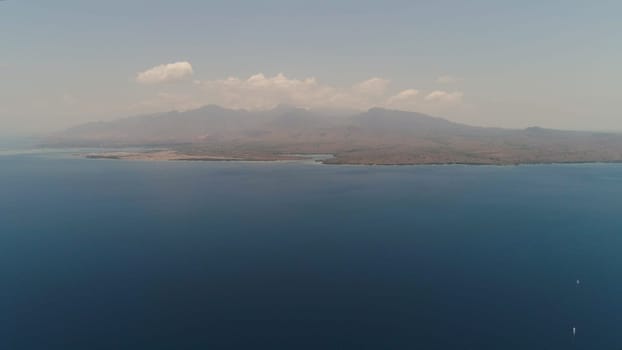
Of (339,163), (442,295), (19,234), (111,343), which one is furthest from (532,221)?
(339,163)

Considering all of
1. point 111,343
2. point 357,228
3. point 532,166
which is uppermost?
point 532,166

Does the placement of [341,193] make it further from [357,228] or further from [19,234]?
[19,234]

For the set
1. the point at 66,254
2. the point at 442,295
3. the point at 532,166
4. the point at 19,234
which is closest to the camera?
the point at 442,295

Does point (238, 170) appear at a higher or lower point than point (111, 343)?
higher

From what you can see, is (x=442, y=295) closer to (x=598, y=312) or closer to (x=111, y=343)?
(x=598, y=312)

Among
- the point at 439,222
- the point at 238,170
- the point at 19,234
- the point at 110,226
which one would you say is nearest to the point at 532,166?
the point at 439,222

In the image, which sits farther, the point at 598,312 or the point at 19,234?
the point at 19,234

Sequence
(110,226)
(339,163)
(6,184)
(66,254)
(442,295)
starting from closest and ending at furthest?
1. (442,295)
2. (66,254)
3. (110,226)
4. (6,184)
5. (339,163)
